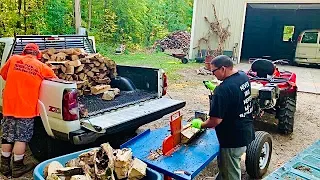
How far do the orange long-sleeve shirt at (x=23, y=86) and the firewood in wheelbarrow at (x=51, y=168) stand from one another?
4.35 ft

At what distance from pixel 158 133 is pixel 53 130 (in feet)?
4.50

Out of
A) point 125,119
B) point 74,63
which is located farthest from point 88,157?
point 74,63

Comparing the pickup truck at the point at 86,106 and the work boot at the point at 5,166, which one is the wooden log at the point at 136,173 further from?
the work boot at the point at 5,166

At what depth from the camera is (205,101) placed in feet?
26.7

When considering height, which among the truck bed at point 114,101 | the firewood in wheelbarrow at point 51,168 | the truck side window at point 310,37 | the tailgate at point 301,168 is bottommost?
the tailgate at point 301,168

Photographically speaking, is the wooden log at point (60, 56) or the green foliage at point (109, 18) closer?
the wooden log at point (60, 56)

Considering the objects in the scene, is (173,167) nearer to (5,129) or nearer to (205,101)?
(5,129)

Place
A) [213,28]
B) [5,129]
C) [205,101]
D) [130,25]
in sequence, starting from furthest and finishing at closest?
[130,25]
[213,28]
[205,101]
[5,129]

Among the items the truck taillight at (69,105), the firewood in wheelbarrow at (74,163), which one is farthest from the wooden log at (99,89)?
the firewood in wheelbarrow at (74,163)

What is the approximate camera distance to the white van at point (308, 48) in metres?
15.2

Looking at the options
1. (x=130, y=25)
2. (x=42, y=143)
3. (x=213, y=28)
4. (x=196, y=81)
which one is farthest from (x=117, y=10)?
(x=42, y=143)

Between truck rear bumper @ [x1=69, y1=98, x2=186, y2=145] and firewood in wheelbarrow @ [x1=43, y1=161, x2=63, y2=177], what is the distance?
749mm

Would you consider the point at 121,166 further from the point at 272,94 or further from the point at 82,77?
the point at 272,94

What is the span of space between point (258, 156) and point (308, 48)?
13617 millimetres
